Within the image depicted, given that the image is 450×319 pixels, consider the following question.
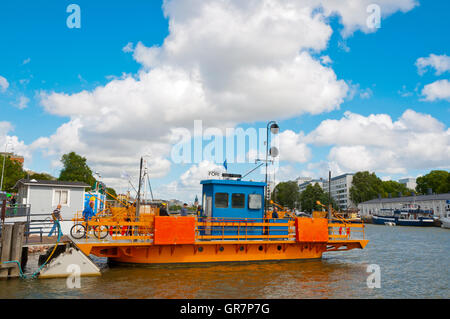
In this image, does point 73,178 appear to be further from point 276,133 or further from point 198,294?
point 198,294

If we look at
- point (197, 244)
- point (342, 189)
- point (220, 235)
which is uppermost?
point (342, 189)

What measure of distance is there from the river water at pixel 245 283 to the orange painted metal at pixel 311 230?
1.40 metres

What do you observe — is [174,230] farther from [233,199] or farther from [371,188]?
[371,188]

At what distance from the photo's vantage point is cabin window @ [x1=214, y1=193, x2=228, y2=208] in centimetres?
1683

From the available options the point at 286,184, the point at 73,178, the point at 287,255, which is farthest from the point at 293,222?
the point at 286,184

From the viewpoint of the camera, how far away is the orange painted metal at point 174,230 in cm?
1435

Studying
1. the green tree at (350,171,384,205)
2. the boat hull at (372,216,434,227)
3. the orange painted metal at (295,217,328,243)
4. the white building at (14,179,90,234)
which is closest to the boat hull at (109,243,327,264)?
the orange painted metal at (295,217,328,243)

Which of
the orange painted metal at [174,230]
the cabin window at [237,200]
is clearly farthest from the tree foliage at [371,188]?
the orange painted metal at [174,230]

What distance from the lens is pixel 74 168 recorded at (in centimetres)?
7038

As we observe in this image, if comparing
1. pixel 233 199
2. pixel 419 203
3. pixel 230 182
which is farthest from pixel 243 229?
pixel 419 203

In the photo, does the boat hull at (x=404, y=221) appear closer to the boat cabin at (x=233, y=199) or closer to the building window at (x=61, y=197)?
the boat cabin at (x=233, y=199)

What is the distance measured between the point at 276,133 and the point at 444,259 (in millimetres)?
14905

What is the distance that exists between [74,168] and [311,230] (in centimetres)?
6415
